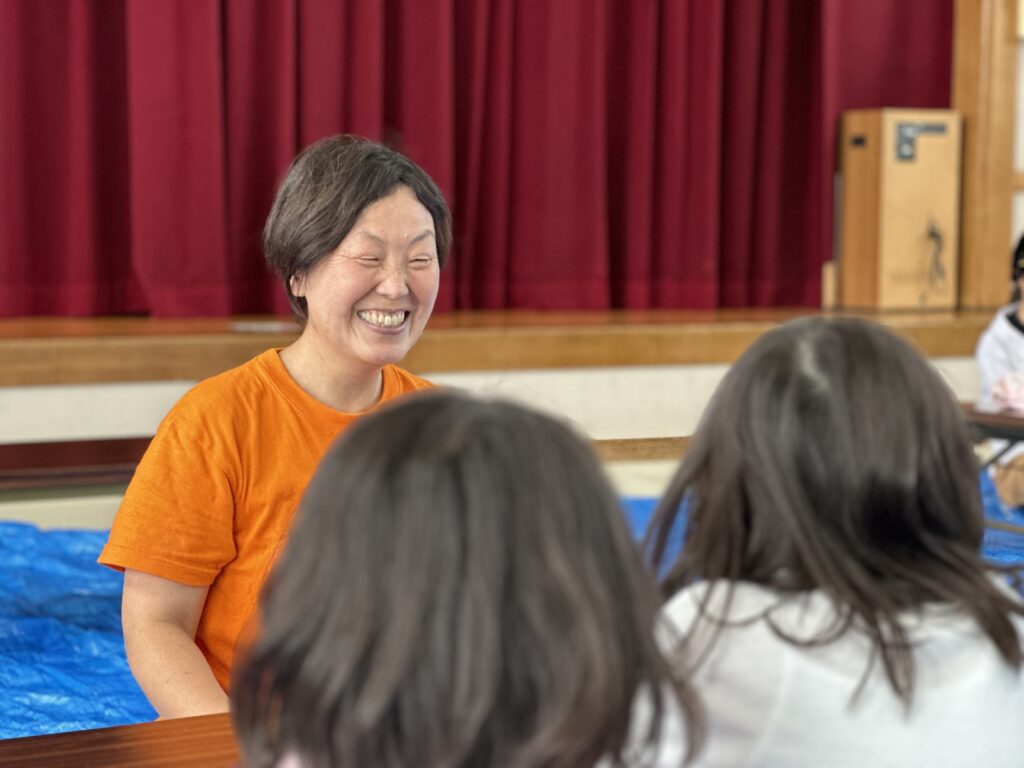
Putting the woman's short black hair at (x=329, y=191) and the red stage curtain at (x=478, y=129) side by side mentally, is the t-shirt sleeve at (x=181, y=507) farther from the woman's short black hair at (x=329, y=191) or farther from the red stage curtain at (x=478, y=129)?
the red stage curtain at (x=478, y=129)

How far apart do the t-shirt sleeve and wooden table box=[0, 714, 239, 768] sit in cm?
33

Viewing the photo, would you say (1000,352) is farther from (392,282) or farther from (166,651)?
(166,651)

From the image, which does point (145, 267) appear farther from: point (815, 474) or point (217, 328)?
point (815, 474)

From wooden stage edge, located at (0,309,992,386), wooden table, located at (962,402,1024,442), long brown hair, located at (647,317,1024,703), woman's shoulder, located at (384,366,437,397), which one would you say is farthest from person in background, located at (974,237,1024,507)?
long brown hair, located at (647,317,1024,703)

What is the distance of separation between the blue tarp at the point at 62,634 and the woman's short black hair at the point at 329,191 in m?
0.76

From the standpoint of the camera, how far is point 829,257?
5.19m

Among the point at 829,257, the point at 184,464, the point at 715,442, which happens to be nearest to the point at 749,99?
the point at 829,257

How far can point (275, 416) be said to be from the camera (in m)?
1.49

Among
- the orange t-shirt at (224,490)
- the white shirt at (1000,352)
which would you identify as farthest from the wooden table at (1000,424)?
the orange t-shirt at (224,490)

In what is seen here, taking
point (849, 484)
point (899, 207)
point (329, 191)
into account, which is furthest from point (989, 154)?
point (849, 484)

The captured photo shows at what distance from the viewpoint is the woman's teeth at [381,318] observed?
1575 mm

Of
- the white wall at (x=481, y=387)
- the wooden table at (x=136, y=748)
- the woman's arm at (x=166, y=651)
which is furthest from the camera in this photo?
the white wall at (x=481, y=387)

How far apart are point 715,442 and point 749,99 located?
4464 millimetres

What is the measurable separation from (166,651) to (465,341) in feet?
8.71
